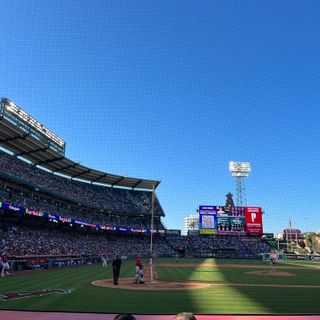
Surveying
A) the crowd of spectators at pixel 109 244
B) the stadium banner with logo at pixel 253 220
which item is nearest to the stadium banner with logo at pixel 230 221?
the stadium banner with logo at pixel 253 220

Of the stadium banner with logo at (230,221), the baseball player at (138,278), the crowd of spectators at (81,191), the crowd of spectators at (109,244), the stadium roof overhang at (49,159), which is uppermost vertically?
the stadium roof overhang at (49,159)

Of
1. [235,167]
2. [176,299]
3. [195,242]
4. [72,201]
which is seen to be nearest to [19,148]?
[72,201]

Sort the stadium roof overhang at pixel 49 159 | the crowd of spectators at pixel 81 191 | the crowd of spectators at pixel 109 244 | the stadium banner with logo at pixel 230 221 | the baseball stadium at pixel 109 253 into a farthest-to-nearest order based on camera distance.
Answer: the stadium banner with logo at pixel 230 221, the crowd of spectators at pixel 81 191, the stadium roof overhang at pixel 49 159, the crowd of spectators at pixel 109 244, the baseball stadium at pixel 109 253

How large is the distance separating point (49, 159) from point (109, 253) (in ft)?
63.1

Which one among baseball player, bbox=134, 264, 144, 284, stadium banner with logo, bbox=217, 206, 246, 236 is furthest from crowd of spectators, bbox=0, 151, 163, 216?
baseball player, bbox=134, 264, 144, 284

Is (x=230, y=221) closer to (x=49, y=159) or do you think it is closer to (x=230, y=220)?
(x=230, y=220)

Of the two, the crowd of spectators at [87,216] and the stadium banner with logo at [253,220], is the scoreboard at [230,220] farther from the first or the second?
the crowd of spectators at [87,216]

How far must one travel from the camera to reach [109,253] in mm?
58062

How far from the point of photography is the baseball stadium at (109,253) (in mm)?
13539

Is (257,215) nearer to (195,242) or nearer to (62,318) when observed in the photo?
(195,242)

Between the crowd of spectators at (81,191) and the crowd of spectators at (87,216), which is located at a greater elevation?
the crowd of spectators at (81,191)

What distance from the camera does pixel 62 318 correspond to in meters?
10.4

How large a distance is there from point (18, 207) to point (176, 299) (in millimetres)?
31659

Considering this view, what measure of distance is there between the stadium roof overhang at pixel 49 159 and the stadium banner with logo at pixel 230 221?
17102mm
